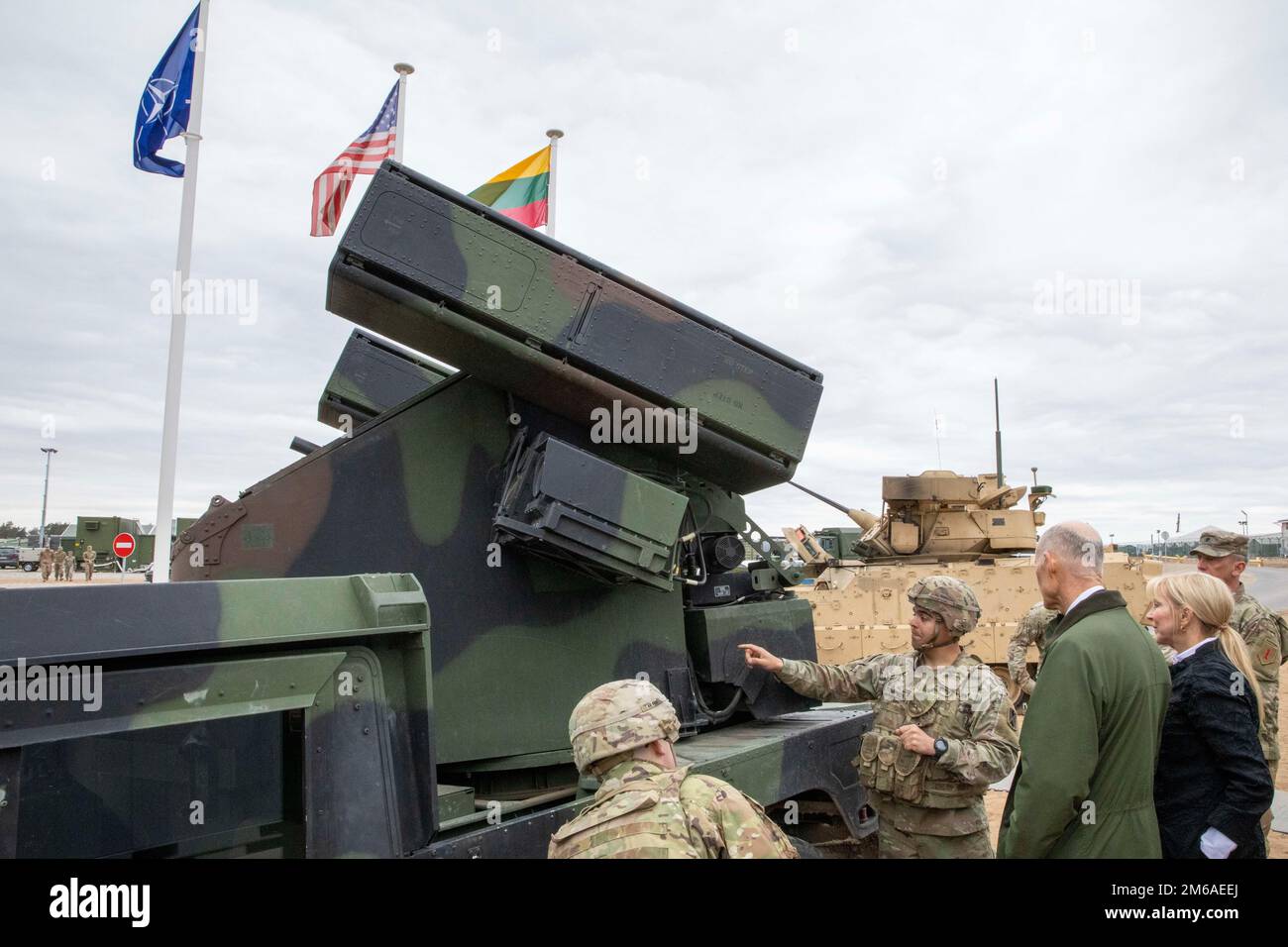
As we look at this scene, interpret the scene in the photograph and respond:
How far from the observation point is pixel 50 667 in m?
2.07

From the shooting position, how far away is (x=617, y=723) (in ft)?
7.11

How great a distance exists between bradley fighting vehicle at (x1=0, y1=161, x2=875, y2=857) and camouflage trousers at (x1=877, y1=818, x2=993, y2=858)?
2.01 feet

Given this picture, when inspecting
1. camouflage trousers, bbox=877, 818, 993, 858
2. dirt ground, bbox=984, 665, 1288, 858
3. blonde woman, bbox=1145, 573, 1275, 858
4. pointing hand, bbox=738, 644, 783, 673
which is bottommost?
dirt ground, bbox=984, 665, 1288, 858

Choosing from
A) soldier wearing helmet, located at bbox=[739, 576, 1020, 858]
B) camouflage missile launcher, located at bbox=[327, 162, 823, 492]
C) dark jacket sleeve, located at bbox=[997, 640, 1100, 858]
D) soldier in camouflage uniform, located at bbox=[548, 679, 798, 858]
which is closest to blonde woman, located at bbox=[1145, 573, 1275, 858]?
dark jacket sleeve, located at bbox=[997, 640, 1100, 858]

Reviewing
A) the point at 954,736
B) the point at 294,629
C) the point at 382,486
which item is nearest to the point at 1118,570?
the point at 954,736

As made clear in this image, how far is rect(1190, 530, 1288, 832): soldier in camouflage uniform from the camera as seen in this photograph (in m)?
4.44

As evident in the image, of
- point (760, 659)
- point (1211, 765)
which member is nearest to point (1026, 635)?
point (760, 659)

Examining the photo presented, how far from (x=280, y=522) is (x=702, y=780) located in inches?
103

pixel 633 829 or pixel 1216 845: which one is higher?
pixel 633 829

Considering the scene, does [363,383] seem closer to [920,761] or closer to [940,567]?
[920,761]

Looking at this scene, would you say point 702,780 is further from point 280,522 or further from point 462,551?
point 280,522

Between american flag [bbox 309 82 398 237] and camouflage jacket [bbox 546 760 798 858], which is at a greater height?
american flag [bbox 309 82 398 237]

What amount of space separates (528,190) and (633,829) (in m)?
8.80

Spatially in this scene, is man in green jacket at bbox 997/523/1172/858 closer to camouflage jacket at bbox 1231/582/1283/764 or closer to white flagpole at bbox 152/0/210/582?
camouflage jacket at bbox 1231/582/1283/764
